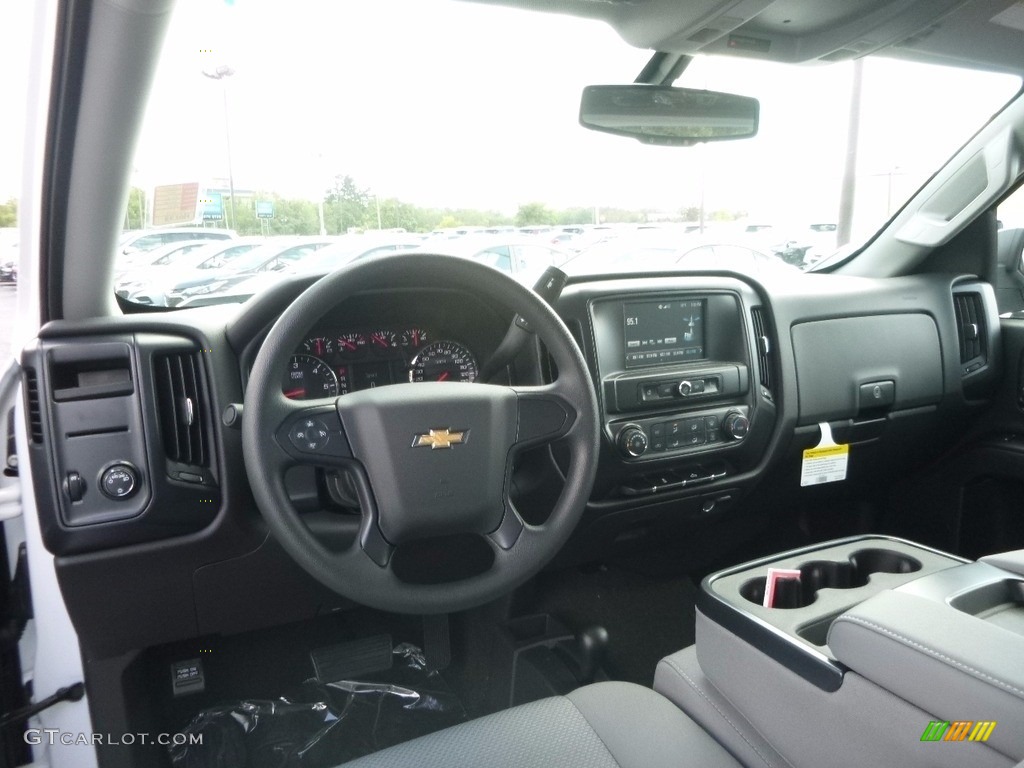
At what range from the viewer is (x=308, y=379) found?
1.87 m

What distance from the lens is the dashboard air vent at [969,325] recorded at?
9.48 ft

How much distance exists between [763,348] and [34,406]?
1.86 meters

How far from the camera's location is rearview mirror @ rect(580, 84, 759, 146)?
2002 millimetres

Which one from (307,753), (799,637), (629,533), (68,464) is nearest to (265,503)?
(68,464)

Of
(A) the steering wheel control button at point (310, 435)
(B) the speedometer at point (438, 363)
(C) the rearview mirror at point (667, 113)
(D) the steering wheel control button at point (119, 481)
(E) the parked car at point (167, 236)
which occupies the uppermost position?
(C) the rearview mirror at point (667, 113)

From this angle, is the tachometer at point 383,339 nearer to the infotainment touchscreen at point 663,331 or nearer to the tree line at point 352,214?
the tree line at point 352,214

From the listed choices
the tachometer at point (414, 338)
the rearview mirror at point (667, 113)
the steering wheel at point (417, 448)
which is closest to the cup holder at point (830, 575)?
the steering wheel at point (417, 448)

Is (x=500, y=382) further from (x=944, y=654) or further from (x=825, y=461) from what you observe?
(x=825, y=461)

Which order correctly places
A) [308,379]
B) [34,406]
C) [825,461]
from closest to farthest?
[34,406]
[308,379]
[825,461]

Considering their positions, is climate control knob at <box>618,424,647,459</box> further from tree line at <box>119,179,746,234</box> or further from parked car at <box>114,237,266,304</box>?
parked car at <box>114,237,266,304</box>

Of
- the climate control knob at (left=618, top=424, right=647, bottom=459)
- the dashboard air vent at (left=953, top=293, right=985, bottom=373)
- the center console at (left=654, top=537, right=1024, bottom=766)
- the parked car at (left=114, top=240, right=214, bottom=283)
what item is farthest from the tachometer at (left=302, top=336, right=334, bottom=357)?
the dashboard air vent at (left=953, top=293, right=985, bottom=373)

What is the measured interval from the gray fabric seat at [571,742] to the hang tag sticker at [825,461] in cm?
130

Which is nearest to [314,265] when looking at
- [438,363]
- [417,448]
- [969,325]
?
[438,363]

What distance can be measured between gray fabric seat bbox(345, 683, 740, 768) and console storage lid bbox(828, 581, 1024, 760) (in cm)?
31
